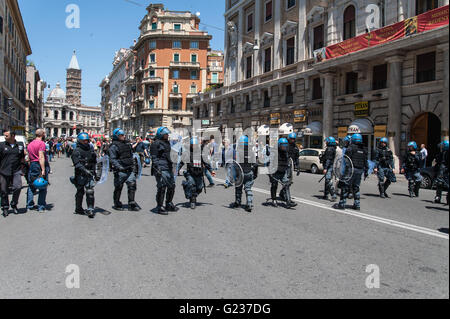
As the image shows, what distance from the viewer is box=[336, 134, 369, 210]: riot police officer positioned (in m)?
8.83

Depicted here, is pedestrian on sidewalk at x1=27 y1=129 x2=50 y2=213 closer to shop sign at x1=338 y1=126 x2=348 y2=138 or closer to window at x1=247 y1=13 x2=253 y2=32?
shop sign at x1=338 y1=126 x2=348 y2=138

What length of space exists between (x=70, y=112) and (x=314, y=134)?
481ft

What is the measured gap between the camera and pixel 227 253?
5086 millimetres

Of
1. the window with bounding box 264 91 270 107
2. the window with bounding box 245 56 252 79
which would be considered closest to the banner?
the window with bounding box 264 91 270 107

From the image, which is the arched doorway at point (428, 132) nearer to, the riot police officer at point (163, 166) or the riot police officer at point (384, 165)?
the riot police officer at point (384, 165)

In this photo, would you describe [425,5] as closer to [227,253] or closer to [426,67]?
[426,67]

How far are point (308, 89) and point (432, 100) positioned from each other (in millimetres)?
9750

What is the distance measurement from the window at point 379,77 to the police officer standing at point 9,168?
63.1 ft

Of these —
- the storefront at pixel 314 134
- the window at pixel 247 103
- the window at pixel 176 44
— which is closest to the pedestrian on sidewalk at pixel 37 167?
the storefront at pixel 314 134

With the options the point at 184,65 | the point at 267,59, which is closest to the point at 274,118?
the point at 267,59

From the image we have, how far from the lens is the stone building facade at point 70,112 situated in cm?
14900

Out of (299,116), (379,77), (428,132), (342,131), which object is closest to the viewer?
(428,132)
